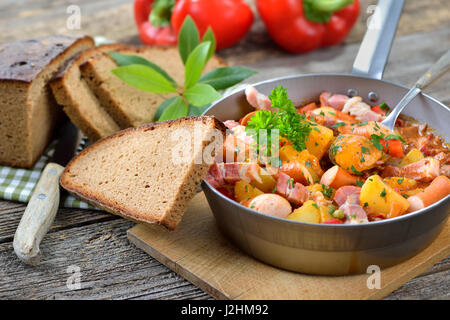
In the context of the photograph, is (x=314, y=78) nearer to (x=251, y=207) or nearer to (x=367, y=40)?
(x=367, y=40)

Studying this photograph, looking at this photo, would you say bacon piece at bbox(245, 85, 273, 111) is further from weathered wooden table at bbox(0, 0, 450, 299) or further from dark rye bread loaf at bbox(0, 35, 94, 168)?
dark rye bread loaf at bbox(0, 35, 94, 168)

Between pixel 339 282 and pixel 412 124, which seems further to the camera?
pixel 412 124

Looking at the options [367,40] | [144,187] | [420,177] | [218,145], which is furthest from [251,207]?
[367,40]

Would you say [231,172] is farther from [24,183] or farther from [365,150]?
[24,183]

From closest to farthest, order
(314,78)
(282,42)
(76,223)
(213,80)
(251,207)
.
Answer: (251,207), (76,223), (314,78), (213,80), (282,42)

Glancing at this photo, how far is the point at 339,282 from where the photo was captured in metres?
2.21

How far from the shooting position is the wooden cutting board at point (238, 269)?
2176 mm

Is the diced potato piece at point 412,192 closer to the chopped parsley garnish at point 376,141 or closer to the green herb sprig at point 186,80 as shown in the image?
the chopped parsley garnish at point 376,141

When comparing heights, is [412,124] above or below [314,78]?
below

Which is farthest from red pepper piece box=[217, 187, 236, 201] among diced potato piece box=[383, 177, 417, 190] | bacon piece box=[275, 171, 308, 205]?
diced potato piece box=[383, 177, 417, 190]

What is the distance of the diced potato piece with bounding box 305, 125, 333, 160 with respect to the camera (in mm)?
2498

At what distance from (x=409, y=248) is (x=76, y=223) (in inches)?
61.3

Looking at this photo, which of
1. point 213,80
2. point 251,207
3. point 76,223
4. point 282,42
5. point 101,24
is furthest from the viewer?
point 101,24

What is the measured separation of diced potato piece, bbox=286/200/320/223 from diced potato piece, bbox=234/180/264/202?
194 millimetres
